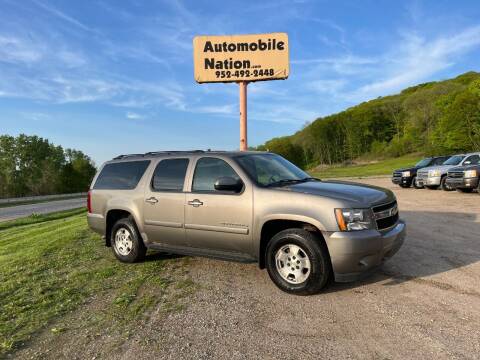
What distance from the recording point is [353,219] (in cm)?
444

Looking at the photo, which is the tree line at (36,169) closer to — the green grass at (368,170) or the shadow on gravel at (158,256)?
the green grass at (368,170)

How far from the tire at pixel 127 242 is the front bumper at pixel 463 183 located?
1337 cm

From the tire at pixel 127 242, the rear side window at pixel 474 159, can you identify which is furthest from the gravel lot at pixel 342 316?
the rear side window at pixel 474 159

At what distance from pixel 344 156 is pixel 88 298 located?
90.5 m


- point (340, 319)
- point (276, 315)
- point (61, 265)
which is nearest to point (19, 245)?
point (61, 265)

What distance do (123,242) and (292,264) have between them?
10.5 ft

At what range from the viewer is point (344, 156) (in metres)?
90.9

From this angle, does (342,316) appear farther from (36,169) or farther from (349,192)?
(36,169)

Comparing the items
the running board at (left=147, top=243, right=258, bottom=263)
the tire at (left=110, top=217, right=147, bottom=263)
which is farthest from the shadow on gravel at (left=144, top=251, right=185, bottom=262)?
the running board at (left=147, top=243, right=258, bottom=263)

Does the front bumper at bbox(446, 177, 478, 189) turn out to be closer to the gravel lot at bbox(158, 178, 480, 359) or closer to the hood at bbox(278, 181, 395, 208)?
the gravel lot at bbox(158, 178, 480, 359)

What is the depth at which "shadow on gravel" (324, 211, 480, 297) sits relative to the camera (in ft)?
16.6

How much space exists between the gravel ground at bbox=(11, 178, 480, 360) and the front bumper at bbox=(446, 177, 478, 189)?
10385mm

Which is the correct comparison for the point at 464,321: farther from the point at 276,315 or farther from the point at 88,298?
the point at 88,298

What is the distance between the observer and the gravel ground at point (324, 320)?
10.8 feet
